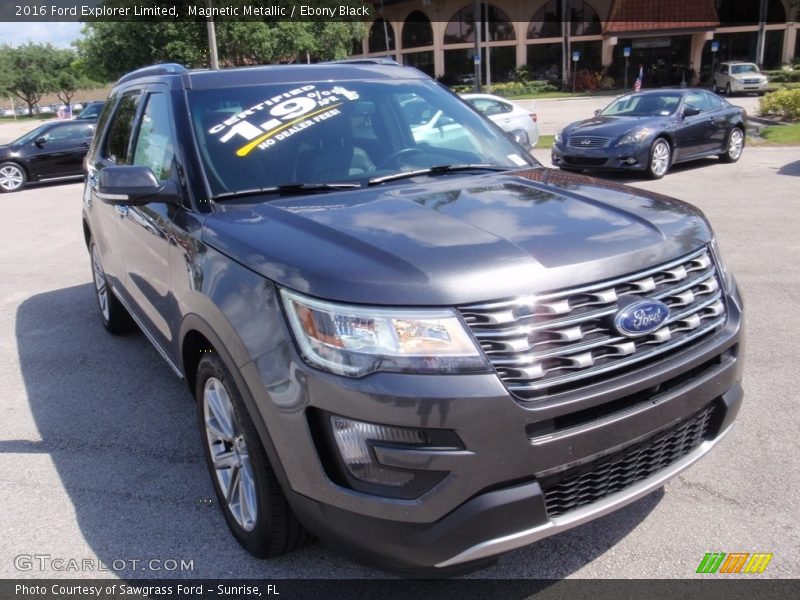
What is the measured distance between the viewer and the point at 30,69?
73812 millimetres

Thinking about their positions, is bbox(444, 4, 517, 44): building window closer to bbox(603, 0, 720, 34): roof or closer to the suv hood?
bbox(603, 0, 720, 34): roof

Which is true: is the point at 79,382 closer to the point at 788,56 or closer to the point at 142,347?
the point at 142,347

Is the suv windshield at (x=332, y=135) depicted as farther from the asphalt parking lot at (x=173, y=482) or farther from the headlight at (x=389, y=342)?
the asphalt parking lot at (x=173, y=482)

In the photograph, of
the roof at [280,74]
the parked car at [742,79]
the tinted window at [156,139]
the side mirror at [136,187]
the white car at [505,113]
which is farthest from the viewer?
the parked car at [742,79]

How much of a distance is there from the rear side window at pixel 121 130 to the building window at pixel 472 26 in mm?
52500

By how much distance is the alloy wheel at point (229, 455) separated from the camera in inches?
104

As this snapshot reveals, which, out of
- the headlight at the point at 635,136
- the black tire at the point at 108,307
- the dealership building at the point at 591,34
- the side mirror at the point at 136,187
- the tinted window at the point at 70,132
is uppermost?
the dealership building at the point at 591,34

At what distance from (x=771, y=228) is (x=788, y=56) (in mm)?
50575

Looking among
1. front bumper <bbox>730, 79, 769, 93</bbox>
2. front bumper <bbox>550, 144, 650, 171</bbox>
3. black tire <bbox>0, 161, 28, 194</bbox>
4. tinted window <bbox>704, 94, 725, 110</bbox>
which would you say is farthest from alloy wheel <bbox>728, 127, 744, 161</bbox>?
front bumper <bbox>730, 79, 769, 93</bbox>

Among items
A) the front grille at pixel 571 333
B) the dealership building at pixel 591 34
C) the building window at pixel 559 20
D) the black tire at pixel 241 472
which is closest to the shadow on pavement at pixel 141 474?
the black tire at pixel 241 472

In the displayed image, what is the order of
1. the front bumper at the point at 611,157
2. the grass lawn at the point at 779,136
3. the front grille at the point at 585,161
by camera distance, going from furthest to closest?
the grass lawn at the point at 779,136, the front grille at the point at 585,161, the front bumper at the point at 611,157

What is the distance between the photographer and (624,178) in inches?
516

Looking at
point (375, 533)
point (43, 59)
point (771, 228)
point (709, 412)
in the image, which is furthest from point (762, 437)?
point (43, 59)

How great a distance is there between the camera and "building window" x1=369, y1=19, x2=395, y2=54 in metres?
57.2
